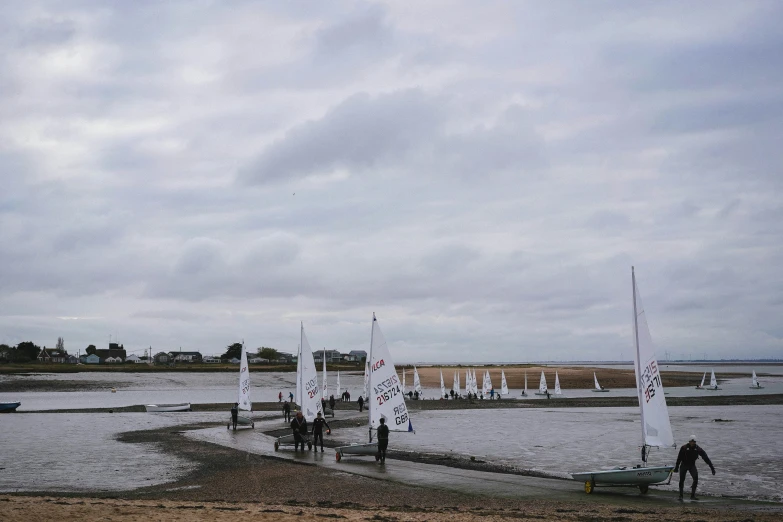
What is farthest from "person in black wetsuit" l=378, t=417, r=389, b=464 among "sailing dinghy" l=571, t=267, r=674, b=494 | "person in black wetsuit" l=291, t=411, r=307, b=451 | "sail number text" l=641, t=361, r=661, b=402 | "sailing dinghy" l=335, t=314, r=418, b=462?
"sail number text" l=641, t=361, r=661, b=402

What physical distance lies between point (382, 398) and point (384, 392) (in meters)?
0.24

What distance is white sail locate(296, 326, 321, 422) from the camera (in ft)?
108

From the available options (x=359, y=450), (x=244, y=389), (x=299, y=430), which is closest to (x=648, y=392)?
(x=359, y=450)

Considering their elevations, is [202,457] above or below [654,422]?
below

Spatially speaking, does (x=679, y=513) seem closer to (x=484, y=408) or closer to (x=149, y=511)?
(x=149, y=511)

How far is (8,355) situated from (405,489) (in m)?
167

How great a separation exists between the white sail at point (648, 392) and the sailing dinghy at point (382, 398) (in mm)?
8916

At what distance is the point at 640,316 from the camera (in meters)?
20.0

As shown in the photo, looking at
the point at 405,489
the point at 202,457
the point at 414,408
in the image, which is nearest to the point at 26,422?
the point at 202,457

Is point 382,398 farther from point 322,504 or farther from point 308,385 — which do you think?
point 322,504

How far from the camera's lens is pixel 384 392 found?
26.0 metres

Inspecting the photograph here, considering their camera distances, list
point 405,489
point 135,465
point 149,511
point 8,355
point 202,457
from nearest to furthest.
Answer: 1. point 149,511
2. point 405,489
3. point 135,465
4. point 202,457
5. point 8,355

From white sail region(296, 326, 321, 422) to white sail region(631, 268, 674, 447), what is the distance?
16528 mm

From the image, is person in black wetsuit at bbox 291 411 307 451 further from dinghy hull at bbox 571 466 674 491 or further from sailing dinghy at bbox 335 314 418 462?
dinghy hull at bbox 571 466 674 491
